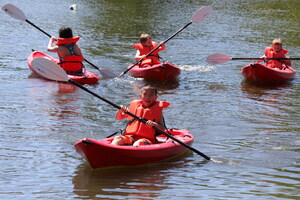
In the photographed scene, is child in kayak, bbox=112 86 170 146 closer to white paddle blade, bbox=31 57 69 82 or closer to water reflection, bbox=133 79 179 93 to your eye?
white paddle blade, bbox=31 57 69 82

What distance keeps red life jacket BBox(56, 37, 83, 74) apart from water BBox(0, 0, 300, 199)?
0.38 metres

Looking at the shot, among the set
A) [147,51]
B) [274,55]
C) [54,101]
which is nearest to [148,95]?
[54,101]

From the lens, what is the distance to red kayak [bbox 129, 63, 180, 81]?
456 inches

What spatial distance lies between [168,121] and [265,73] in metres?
3.48

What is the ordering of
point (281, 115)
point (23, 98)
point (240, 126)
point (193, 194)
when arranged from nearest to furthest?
point (193, 194) < point (240, 126) < point (281, 115) < point (23, 98)

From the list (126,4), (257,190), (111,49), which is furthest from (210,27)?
(257,190)

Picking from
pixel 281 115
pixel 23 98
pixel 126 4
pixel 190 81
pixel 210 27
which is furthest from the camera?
pixel 126 4

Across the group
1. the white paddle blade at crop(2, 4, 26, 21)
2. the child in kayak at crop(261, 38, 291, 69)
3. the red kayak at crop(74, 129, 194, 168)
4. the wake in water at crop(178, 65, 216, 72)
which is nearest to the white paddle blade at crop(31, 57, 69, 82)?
the red kayak at crop(74, 129, 194, 168)

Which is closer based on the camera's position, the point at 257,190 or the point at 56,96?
the point at 257,190

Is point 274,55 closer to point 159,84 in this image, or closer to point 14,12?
point 159,84

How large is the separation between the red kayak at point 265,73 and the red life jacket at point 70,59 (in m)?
3.24

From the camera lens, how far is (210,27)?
1947 centimetres

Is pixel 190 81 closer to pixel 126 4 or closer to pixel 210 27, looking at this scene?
pixel 210 27

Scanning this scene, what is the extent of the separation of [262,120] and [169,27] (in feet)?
35.8
